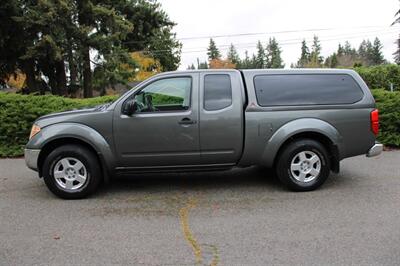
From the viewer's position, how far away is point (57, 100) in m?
10.3

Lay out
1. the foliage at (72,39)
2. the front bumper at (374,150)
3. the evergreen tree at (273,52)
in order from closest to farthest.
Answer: the front bumper at (374,150)
the foliage at (72,39)
the evergreen tree at (273,52)

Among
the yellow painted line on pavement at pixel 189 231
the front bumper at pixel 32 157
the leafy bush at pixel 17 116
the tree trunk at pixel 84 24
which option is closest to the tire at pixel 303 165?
the yellow painted line on pavement at pixel 189 231

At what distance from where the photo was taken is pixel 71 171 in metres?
6.43

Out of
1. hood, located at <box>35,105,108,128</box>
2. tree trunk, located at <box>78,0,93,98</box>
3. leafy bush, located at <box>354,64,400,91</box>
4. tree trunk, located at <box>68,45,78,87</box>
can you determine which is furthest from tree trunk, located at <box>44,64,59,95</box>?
hood, located at <box>35,105,108,128</box>

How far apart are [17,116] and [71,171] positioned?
14.1ft

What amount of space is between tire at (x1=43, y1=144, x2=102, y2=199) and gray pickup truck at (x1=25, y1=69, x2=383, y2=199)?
1 cm

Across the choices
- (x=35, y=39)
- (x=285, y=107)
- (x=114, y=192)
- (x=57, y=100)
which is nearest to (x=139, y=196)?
(x=114, y=192)

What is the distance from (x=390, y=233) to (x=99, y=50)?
23.7 metres

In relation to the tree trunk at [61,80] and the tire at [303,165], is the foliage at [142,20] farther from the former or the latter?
the tire at [303,165]

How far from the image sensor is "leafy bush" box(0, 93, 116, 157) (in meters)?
9.98

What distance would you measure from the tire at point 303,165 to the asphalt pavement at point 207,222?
18 centimetres

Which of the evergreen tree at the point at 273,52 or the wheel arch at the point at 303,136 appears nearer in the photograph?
the wheel arch at the point at 303,136

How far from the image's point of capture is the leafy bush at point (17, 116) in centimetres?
998

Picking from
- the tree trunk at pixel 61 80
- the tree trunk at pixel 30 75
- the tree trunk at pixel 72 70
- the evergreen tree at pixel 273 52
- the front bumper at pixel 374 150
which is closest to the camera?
the front bumper at pixel 374 150
